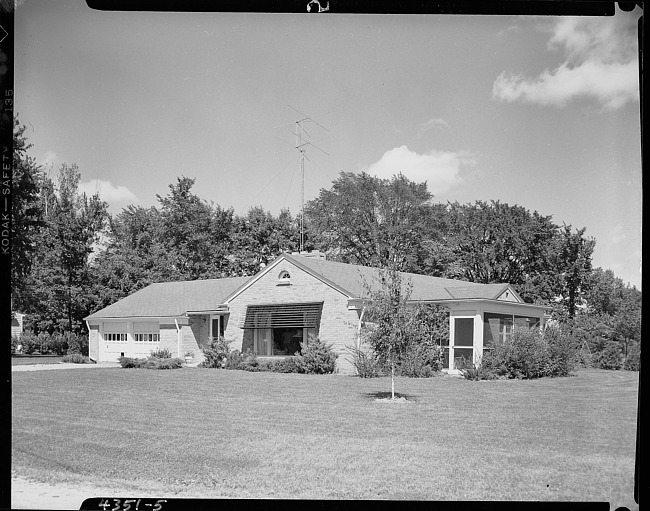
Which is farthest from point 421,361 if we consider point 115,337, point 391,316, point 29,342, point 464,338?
point 29,342

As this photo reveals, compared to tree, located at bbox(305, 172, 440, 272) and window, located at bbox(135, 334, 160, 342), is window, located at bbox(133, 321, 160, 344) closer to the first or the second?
window, located at bbox(135, 334, 160, 342)

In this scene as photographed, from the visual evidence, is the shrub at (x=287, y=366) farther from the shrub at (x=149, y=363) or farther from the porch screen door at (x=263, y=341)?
the shrub at (x=149, y=363)

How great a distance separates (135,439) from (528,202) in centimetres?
488

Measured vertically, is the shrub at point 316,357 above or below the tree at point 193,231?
below

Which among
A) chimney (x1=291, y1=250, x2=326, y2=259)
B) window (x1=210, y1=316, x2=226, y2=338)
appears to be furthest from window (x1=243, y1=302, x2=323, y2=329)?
chimney (x1=291, y1=250, x2=326, y2=259)

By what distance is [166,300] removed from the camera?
766cm

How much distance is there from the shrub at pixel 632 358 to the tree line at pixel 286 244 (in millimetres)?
143

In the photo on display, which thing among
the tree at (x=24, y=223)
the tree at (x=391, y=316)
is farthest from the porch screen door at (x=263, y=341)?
the tree at (x=24, y=223)

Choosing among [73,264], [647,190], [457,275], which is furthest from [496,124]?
[73,264]

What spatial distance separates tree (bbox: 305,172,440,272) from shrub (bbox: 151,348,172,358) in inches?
97.0

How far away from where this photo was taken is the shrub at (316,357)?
923cm

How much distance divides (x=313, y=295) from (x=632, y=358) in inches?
203

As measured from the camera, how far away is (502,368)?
27.2 feet

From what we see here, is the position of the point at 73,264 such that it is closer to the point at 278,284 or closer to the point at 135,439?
the point at 135,439
